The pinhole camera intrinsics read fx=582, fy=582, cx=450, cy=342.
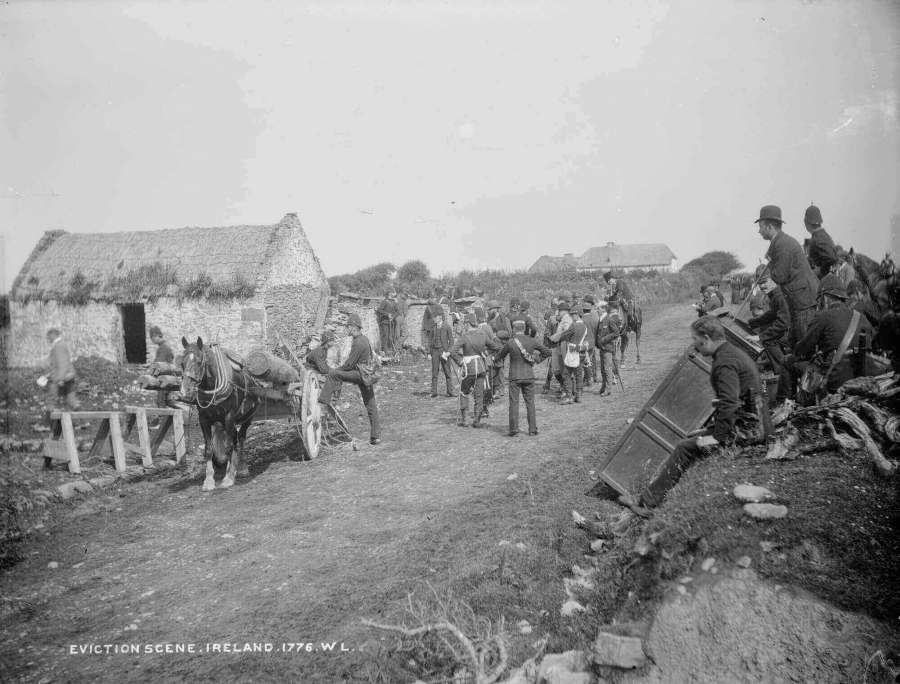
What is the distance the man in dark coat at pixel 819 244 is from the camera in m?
6.61

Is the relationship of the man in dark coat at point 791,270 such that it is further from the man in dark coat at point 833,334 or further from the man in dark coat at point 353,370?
the man in dark coat at point 353,370

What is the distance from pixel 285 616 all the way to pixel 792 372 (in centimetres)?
557

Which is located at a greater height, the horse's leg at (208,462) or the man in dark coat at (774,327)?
the man in dark coat at (774,327)

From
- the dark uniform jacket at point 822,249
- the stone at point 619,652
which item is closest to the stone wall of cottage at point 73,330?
the stone at point 619,652

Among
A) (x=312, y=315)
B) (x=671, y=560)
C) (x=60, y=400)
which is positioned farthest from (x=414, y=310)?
(x=671, y=560)

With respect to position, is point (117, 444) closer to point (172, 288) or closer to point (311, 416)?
point (311, 416)

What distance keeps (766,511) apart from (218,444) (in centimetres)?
679

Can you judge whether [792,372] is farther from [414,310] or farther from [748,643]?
[414,310]

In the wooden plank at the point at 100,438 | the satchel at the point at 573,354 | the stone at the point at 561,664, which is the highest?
the satchel at the point at 573,354

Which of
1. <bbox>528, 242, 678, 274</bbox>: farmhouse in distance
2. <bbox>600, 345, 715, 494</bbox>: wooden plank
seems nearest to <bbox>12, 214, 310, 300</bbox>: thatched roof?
<bbox>600, 345, 715, 494</bbox>: wooden plank

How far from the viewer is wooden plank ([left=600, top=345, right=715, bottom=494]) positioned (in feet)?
19.9

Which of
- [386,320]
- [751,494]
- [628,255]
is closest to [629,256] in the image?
[628,255]

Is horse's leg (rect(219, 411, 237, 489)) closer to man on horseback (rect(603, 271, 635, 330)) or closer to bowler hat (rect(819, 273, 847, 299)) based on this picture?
bowler hat (rect(819, 273, 847, 299))

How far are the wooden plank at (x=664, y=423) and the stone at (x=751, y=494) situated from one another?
4.86 feet
